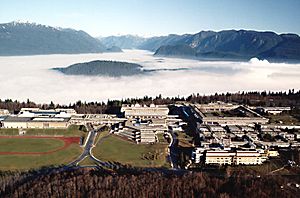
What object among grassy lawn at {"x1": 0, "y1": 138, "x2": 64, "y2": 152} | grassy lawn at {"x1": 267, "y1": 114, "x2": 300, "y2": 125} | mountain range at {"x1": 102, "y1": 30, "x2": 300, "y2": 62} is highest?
mountain range at {"x1": 102, "y1": 30, "x2": 300, "y2": 62}

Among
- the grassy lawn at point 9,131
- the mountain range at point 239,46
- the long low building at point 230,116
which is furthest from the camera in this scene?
the mountain range at point 239,46

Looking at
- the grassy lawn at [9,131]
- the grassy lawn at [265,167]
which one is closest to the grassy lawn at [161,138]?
the grassy lawn at [265,167]

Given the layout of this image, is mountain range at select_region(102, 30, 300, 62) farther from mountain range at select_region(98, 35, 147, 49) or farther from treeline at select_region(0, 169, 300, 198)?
treeline at select_region(0, 169, 300, 198)

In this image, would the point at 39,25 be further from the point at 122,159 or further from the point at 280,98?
the point at 122,159

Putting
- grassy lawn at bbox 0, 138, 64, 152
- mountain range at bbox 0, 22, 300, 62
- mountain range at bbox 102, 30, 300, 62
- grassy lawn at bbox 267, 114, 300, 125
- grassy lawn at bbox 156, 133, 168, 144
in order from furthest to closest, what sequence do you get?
mountain range at bbox 0, 22, 300, 62
mountain range at bbox 102, 30, 300, 62
grassy lawn at bbox 267, 114, 300, 125
grassy lawn at bbox 156, 133, 168, 144
grassy lawn at bbox 0, 138, 64, 152

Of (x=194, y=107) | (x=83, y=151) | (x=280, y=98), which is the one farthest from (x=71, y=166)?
(x=280, y=98)

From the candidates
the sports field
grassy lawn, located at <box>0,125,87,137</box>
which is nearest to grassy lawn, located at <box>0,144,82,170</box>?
the sports field

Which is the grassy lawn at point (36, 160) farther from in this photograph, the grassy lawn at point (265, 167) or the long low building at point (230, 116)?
the long low building at point (230, 116)

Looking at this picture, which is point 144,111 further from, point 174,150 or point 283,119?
point 283,119
